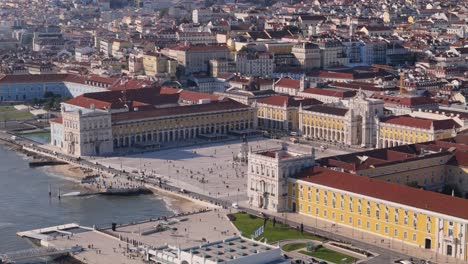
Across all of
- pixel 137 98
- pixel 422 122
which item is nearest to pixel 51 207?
pixel 422 122

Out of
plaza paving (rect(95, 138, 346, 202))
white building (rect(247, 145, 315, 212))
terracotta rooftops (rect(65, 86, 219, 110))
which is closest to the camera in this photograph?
white building (rect(247, 145, 315, 212))

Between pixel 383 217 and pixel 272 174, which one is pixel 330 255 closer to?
pixel 383 217

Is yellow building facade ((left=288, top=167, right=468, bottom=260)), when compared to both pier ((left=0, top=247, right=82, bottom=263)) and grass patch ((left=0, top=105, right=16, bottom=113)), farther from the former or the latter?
grass patch ((left=0, top=105, right=16, bottom=113))

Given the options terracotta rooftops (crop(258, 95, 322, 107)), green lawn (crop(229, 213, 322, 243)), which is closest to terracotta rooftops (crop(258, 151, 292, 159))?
green lawn (crop(229, 213, 322, 243))

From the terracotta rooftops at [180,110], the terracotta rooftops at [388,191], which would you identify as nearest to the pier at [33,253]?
the terracotta rooftops at [388,191]

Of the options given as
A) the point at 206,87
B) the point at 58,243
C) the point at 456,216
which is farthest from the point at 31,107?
the point at 456,216

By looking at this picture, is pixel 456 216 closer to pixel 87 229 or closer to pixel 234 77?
pixel 87 229
